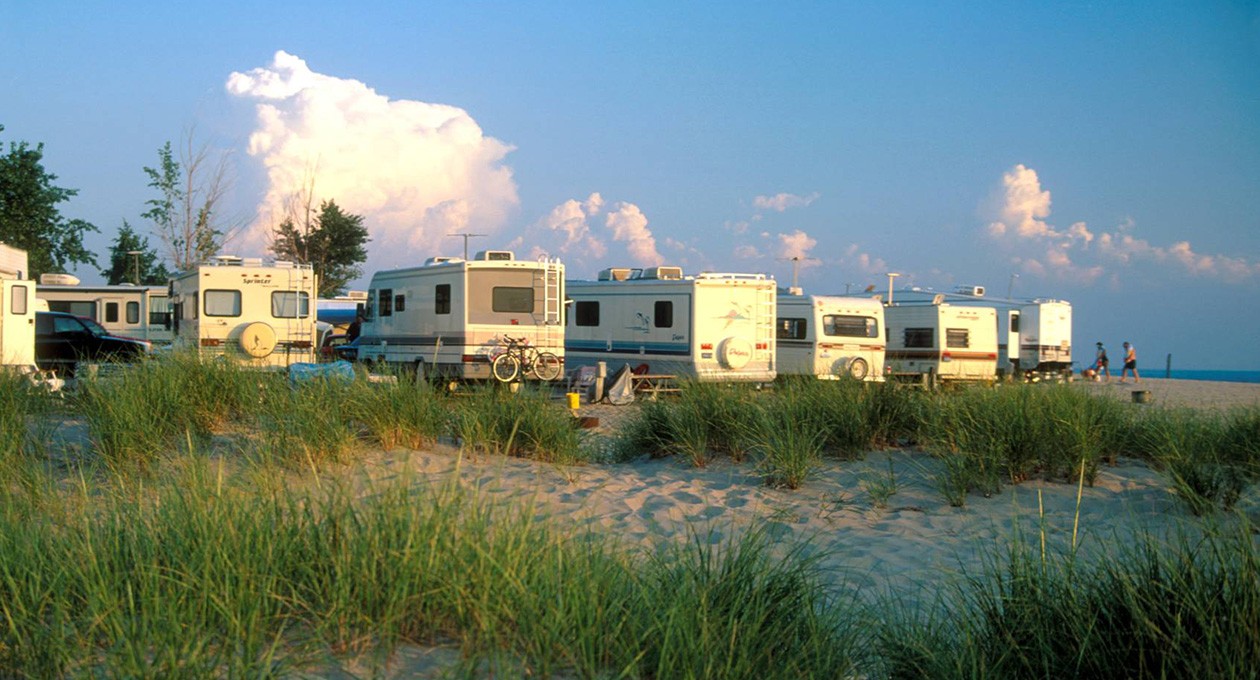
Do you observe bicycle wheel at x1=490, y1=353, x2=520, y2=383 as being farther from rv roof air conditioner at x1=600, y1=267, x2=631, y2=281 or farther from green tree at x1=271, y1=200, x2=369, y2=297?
green tree at x1=271, y1=200, x2=369, y2=297

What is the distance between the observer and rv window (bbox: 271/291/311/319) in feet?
60.0

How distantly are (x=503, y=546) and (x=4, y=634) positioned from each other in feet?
5.66

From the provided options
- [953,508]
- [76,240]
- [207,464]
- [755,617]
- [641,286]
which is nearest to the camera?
[755,617]

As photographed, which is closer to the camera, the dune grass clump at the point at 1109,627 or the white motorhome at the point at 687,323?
the dune grass clump at the point at 1109,627

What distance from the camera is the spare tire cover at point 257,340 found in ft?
54.6

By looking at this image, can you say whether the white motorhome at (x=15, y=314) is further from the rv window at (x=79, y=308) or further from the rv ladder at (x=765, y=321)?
the rv window at (x=79, y=308)

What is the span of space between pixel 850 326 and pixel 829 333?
24.4 inches

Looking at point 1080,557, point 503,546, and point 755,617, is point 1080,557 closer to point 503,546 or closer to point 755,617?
point 755,617

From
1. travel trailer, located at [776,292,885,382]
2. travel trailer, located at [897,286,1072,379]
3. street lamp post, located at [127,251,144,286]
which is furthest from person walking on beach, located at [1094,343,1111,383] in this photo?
street lamp post, located at [127,251,144,286]

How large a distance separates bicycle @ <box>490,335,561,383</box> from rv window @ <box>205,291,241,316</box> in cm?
454

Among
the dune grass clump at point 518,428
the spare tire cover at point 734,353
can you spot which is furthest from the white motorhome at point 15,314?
the spare tire cover at point 734,353

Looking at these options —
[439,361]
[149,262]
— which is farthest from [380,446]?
[149,262]

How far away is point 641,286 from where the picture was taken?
2103 centimetres

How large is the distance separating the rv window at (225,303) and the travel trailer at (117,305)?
9.84 m
